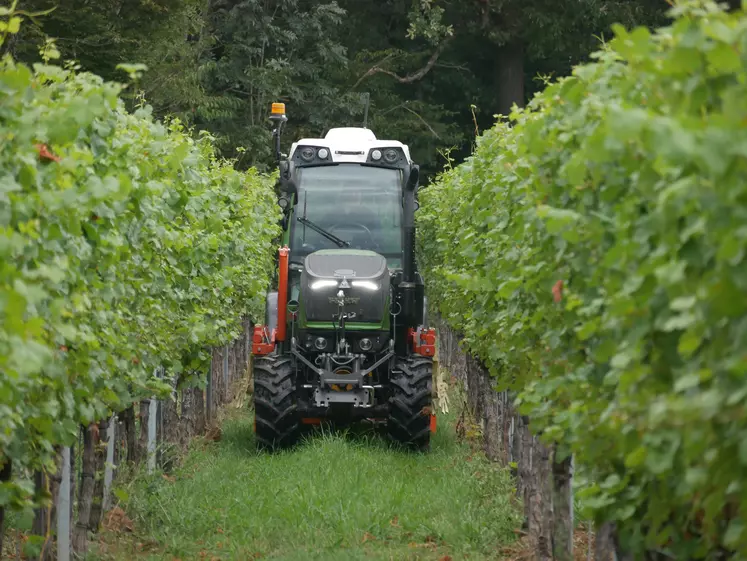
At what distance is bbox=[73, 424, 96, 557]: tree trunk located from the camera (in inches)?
298

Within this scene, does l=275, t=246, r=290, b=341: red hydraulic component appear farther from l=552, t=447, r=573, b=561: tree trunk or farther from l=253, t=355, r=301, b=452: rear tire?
l=552, t=447, r=573, b=561: tree trunk

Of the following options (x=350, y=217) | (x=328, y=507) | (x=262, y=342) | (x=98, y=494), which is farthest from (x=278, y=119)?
(x=98, y=494)

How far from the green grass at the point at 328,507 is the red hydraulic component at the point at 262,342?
3.34 ft

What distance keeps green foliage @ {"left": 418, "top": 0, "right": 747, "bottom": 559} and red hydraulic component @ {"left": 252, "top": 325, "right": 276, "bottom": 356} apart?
5745 mm

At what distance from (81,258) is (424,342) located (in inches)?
251

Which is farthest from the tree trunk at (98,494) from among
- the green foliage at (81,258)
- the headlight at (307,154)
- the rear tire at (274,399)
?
the headlight at (307,154)

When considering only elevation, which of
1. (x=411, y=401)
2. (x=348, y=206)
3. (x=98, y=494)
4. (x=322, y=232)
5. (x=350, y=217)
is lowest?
(x=411, y=401)

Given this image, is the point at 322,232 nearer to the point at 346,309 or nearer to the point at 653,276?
the point at 346,309

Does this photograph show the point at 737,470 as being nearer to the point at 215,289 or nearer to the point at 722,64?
the point at 722,64

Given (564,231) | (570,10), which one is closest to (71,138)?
(564,231)

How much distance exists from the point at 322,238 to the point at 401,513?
3758 mm

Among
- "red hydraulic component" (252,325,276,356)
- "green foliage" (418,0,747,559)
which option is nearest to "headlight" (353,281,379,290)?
"red hydraulic component" (252,325,276,356)

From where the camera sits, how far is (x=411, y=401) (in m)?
11.0

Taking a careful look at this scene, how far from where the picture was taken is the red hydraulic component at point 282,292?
11352 mm
